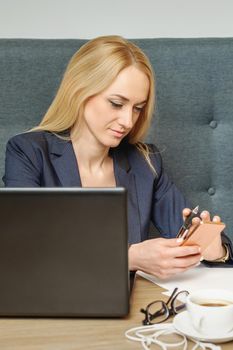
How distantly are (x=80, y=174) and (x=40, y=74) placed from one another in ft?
1.30

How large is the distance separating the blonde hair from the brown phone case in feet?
1.92

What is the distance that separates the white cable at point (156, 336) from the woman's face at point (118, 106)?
0.72 m

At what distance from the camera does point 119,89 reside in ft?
4.91

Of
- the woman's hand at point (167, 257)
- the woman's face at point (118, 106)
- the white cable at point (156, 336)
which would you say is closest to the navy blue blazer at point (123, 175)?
the woman's face at point (118, 106)

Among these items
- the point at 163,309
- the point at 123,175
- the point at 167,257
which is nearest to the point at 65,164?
the point at 123,175

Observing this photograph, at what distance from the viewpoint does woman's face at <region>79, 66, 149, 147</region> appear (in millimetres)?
1497

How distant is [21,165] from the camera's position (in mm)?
1514

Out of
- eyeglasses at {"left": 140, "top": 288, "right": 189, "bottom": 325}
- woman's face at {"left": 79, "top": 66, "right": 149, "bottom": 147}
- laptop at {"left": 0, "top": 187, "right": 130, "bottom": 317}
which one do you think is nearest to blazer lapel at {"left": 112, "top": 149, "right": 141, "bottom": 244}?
woman's face at {"left": 79, "top": 66, "right": 149, "bottom": 147}

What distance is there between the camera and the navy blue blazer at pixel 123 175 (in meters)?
1.53

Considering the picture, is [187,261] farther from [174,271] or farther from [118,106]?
[118,106]

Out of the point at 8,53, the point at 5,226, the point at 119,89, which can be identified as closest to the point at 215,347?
the point at 5,226

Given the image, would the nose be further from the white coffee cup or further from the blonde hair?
the white coffee cup
